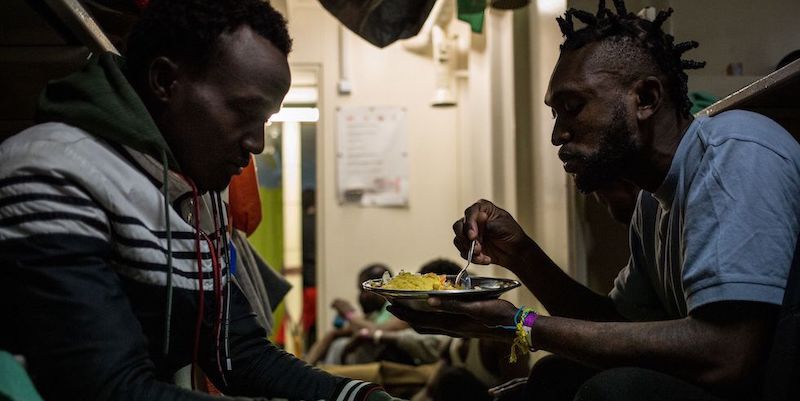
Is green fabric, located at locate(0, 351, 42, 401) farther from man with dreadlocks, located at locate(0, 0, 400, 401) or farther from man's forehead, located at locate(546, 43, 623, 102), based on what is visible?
man's forehead, located at locate(546, 43, 623, 102)

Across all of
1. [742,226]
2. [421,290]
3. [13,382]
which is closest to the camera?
[13,382]

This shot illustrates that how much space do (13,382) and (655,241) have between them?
51.4 inches

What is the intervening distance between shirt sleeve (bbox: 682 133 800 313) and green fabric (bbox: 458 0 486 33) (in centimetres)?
176

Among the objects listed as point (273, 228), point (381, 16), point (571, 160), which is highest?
point (381, 16)

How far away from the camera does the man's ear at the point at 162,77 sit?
1.12 m

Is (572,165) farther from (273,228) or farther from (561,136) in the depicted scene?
(273,228)

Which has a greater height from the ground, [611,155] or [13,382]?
[611,155]

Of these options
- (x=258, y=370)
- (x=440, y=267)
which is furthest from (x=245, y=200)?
(x=440, y=267)

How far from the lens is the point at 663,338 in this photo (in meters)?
1.18

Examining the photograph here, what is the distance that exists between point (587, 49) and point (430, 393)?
1811mm

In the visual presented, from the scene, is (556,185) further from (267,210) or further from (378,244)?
(267,210)

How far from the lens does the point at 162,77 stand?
1.13 meters

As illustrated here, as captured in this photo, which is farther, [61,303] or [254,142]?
[254,142]

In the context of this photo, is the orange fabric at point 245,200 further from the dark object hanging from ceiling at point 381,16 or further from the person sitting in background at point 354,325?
the person sitting in background at point 354,325
